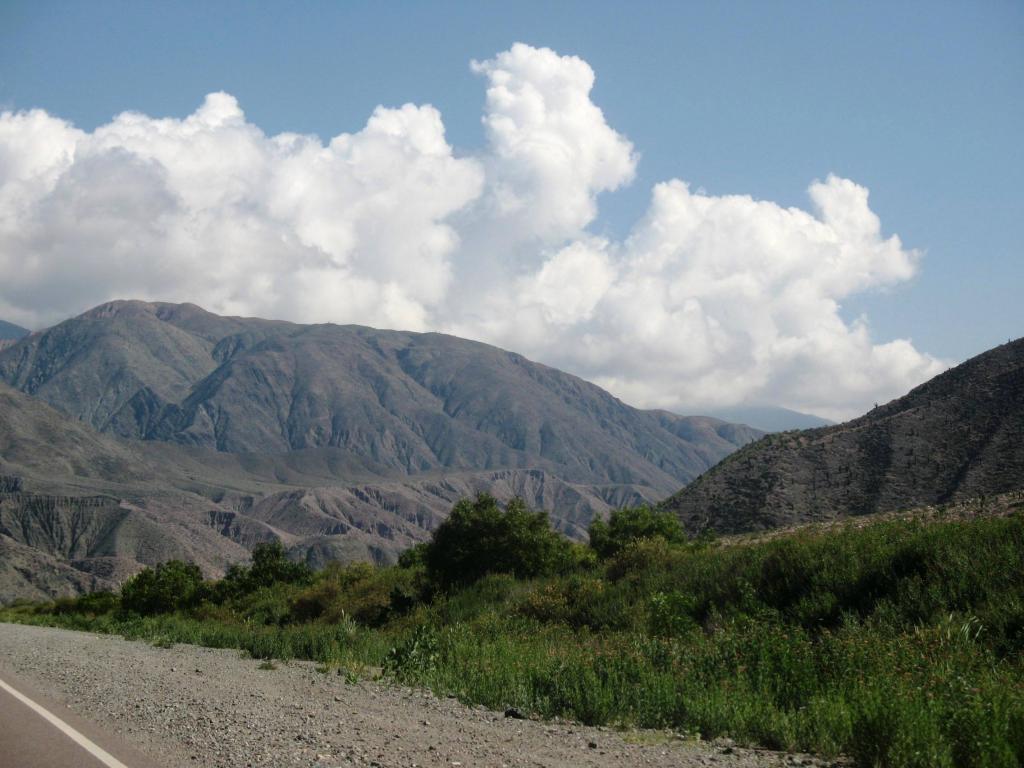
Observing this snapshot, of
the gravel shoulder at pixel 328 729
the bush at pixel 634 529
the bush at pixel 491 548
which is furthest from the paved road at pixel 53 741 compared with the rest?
the bush at pixel 634 529

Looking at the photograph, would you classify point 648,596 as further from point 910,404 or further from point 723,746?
point 910,404

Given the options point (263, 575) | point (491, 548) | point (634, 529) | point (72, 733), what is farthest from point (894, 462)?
point (72, 733)

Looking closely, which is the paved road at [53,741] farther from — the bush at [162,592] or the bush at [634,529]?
the bush at [162,592]

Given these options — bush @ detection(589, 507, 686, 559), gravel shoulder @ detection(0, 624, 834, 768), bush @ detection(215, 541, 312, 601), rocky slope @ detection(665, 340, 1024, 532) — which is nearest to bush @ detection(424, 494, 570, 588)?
bush @ detection(589, 507, 686, 559)

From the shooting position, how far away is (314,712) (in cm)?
1145

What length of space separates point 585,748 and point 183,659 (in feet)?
42.1

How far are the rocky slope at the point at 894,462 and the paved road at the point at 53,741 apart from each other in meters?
57.9

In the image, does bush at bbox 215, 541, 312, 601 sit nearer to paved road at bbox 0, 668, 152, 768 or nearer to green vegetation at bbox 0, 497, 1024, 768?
green vegetation at bbox 0, 497, 1024, 768

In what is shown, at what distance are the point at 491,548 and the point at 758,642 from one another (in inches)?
966

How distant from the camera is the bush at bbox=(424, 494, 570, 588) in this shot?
37188mm

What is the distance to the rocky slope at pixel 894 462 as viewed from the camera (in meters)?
61.8

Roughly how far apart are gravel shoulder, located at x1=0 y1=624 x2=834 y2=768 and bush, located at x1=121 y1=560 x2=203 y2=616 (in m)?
39.4

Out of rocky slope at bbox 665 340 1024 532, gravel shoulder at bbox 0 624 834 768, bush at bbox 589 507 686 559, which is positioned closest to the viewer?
gravel shoulder at bbox 0 624 834 768

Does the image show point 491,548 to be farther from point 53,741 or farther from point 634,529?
point 53,741
